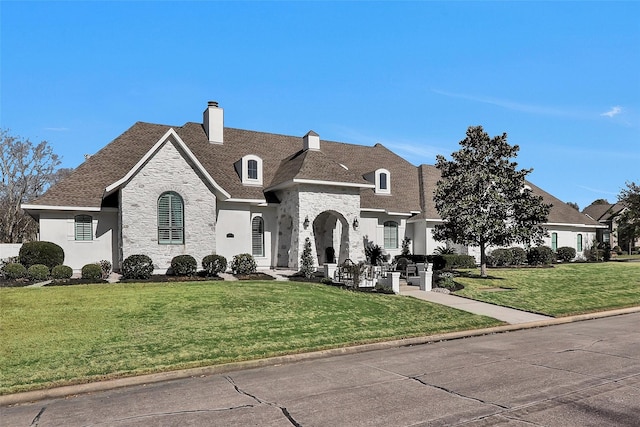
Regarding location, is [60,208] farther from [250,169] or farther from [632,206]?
[632,206]

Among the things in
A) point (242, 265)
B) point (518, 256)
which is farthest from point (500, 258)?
point (242, 265)

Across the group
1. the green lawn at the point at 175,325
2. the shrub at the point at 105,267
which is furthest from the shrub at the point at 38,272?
the green lawn at the point at 175,325

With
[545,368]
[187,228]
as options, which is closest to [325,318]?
[545,368]

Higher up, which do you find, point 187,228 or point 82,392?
point 187,228

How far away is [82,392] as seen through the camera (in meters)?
7.70

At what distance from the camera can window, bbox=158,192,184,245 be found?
2253 centimetres

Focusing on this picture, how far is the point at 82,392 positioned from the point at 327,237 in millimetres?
23180

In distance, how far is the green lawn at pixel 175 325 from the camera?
349 inches

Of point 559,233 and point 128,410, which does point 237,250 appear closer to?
point 128,410

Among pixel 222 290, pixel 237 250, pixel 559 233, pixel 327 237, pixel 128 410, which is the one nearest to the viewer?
pixel 128 410

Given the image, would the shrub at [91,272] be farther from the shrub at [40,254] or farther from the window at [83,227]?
the window at [83,227]

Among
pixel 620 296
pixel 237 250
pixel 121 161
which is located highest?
pixel 121 161

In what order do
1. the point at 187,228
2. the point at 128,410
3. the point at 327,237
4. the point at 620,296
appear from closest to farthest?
1. the point at 128,410
2. the point at 620,296
3. the point at 187,228
4. the point at 327,237

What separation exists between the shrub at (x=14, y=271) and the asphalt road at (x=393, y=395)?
1467 cm
